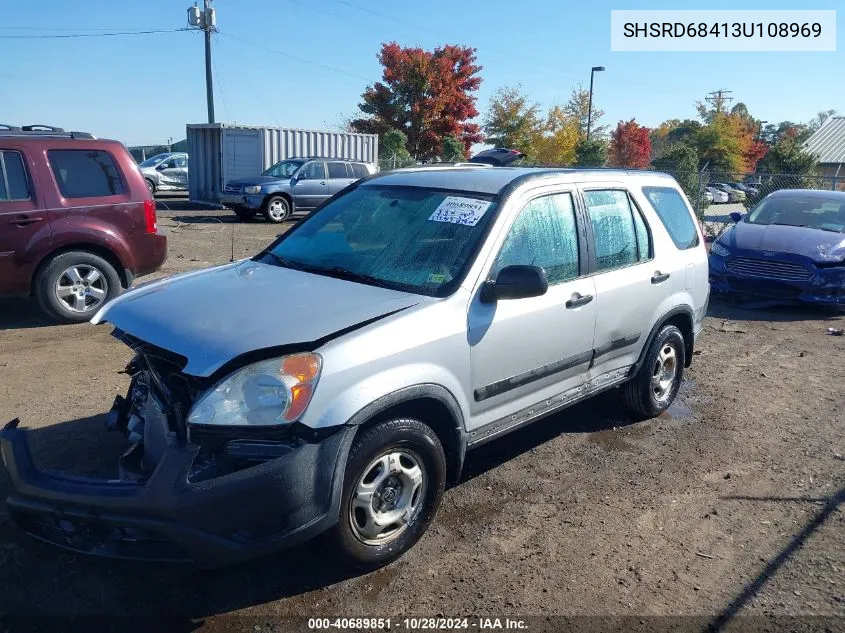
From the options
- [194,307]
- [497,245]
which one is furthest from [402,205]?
[194,307]

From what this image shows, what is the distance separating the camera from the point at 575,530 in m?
3.92

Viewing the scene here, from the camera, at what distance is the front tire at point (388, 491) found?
3201 millimetres

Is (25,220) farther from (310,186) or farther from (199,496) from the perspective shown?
(310,186)

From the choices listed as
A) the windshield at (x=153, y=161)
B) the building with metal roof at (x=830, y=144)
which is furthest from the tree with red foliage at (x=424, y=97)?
the building with metal roof at (x=830, y=144)

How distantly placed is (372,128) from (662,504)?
3433 centimetres

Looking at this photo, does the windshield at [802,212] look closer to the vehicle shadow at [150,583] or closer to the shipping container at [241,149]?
the vehicle shadow at [150,583]

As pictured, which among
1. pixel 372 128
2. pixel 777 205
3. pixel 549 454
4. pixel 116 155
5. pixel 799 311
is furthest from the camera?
pixel 372 128

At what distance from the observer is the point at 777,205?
427 inches

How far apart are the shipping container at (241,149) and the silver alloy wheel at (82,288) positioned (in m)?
15.5

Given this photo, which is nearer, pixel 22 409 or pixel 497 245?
pixel 497 245

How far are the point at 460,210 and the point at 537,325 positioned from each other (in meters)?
0.78

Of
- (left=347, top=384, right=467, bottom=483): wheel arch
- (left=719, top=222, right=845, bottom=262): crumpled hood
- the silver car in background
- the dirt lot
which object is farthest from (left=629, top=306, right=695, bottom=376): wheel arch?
the silver car in background

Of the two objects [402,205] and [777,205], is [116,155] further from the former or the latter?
[777,205]

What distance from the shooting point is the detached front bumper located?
9.17 feet
